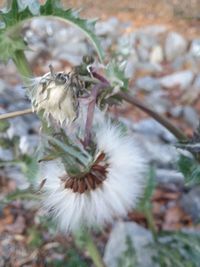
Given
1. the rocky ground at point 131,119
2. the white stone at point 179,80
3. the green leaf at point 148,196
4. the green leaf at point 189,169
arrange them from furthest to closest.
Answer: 1. the white stone at point 179,80
2. the rocky ground at point 131,119
3. the green leaf at point 148,196
4. the green leaf at point 189,169

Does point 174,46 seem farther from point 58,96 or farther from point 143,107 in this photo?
point 58,96

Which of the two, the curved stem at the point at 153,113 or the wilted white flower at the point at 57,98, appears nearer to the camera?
the wilted white flower at the point at 57,98

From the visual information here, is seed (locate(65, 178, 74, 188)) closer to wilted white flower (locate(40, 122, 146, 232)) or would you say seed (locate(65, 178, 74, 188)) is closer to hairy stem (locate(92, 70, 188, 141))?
wilted white flower (locate(40, 122, 146, 232))

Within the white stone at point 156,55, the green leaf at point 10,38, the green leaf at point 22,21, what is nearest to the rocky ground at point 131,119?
the white stone at point 156,55

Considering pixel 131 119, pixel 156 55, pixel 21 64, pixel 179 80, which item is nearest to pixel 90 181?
pixel 21 64

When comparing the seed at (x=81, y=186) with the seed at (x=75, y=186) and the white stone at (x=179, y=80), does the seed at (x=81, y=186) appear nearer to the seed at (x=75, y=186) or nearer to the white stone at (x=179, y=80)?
the seed at (x=75, y=186)

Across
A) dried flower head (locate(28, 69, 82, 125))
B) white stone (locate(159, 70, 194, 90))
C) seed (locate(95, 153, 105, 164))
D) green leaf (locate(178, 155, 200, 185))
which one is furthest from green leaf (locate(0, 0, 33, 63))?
white stone (locate(159, 70, 194, 90))

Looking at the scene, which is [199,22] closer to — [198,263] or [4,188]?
[4,188]
